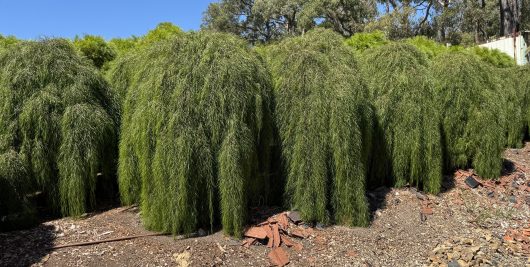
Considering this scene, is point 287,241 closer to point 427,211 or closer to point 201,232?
point 201,232

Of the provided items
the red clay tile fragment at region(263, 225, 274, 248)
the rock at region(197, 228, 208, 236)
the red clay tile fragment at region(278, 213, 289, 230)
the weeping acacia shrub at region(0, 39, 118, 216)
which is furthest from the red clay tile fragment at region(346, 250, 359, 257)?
the weeping acacia shrub at region(0, 39, 118, 216)

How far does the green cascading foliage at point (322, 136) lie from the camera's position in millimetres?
5730

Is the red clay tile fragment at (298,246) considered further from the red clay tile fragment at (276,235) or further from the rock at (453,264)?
the rock at (453,264)

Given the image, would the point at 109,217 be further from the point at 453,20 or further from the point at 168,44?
the point at 453,20

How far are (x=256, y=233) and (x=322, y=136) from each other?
1.52 meters

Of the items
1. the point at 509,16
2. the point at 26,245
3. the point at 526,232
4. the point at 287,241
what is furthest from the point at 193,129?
the point at 509,16

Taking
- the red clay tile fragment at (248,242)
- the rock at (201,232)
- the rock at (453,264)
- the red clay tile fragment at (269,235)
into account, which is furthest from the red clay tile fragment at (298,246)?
the rock at (453,264)

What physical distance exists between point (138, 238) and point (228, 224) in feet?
3.58

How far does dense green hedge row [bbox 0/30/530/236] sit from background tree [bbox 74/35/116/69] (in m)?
1.03

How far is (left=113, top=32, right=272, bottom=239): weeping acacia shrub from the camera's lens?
5102 millimetres

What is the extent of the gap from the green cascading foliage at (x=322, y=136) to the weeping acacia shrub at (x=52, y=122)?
2.55 metres

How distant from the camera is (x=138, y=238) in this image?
17.1 feet

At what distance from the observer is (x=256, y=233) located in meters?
5.36

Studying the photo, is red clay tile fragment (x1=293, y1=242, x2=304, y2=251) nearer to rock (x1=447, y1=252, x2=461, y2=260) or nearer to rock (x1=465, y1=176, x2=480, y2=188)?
rock (x1=447, y1=252, x2=461, y2=260)
